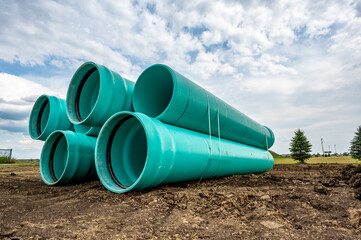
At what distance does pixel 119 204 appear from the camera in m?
3.12

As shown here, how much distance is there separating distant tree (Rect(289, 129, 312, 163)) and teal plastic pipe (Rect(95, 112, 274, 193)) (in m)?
18.8

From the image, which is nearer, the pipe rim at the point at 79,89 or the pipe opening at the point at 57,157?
the pipe rim at the point at 79,89

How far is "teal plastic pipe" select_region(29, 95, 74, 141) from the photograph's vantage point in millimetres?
5883

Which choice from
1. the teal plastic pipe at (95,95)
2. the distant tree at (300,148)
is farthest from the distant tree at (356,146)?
the teal plastic pipe at (95,95)

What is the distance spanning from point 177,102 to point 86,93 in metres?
2.50

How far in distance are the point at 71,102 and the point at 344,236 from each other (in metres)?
5.29

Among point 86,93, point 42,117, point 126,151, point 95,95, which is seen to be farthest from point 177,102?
point 42,117

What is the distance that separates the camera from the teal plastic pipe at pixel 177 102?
14.3 ft

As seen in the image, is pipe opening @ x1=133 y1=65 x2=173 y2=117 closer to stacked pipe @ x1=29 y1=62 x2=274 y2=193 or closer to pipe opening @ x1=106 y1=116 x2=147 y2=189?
stacked pipe @ x1=29 y1=62 x2=274 y2=193

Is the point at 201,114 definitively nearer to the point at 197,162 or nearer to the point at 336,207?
the point at 197,162

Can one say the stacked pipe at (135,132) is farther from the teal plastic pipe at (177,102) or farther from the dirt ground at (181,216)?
the dirt ground at (181,216)

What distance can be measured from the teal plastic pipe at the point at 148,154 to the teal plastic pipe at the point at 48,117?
2.50m

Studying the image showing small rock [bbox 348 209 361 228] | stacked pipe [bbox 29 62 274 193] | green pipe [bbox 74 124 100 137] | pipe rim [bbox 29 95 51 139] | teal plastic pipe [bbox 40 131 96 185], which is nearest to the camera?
small rock [bbox 348 209 361 228]

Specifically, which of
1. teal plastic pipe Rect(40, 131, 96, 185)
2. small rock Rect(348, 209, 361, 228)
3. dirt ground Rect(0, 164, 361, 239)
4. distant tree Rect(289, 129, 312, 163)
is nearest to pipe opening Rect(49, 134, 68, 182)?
teal plastic pipe Rect(40, 131, 96, 185)
